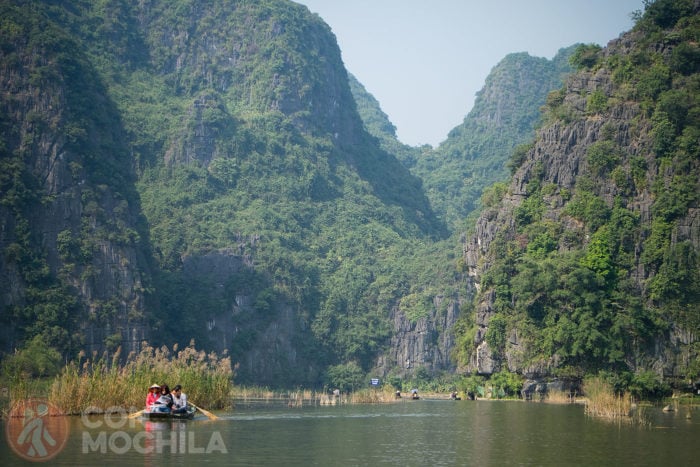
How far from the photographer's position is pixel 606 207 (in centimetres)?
8938

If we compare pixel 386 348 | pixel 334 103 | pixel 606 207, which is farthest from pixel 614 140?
pixel 334 103

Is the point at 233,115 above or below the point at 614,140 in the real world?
above

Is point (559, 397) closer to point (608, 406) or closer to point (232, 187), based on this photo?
point (608, 406)

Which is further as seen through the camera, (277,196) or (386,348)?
(277,196)

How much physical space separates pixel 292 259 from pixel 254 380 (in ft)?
79.3

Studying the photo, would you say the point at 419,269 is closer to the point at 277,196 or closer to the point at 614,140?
the point at 277,196

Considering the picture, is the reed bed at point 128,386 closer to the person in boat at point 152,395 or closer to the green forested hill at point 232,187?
the person in boat at point 152,395

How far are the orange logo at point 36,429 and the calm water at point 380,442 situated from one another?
0.46m

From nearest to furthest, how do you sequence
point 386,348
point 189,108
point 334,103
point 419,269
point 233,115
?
point 386,348
point 419,269
point 189,108
point 233,115
point 334,103

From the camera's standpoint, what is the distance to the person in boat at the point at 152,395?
45.0 meters

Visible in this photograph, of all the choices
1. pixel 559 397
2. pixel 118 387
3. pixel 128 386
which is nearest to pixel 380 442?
pixel 118 387

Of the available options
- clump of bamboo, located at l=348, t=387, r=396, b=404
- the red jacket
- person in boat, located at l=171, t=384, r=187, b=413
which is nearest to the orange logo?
the red jacket

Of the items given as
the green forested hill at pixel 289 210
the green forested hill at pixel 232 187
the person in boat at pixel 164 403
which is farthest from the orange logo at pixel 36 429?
the green forested hill at pixel 232 187

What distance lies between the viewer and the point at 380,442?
41.0 meters
